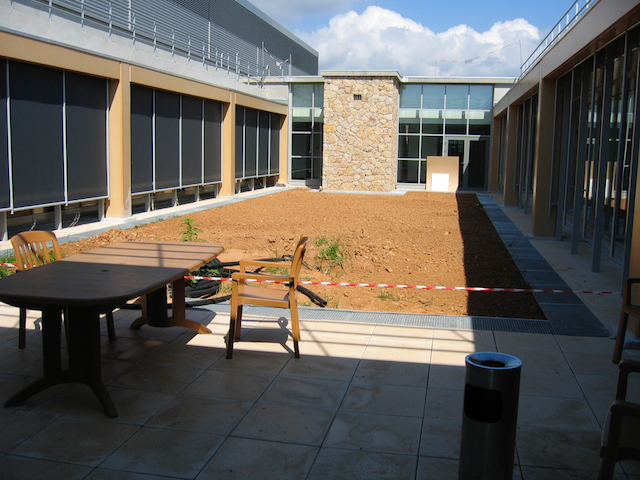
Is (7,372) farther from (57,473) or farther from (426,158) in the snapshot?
(426,158)

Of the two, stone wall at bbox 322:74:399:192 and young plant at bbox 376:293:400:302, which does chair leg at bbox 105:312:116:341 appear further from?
stone wall at bbox 322:74:399:192

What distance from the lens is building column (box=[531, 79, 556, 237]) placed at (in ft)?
36.3

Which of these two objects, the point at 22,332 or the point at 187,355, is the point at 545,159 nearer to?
the point at 187,355

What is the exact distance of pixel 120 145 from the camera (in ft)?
41.0

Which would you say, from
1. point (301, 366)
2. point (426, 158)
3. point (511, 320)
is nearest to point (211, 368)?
point (301, 366)

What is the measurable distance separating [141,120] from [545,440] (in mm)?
12296

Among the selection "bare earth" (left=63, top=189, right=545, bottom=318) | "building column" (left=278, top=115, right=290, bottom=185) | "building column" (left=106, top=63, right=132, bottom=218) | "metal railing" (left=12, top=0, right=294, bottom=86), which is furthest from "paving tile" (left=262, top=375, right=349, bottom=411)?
"building column" (left=278, top=115, right=290, bottom=185)

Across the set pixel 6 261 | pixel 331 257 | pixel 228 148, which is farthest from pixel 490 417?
pixel 228 148

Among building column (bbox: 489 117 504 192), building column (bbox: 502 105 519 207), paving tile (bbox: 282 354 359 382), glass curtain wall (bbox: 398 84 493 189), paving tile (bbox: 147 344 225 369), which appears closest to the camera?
paving tile (bbox: 282 354 359 382)

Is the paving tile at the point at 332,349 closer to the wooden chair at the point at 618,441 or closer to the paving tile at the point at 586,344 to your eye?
the paving tile at the point at 586,344

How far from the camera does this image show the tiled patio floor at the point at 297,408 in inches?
117

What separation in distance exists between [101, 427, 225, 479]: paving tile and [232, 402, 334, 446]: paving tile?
0.68ft

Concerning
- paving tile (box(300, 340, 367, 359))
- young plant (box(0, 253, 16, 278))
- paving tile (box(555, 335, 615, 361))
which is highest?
young plant (box(0, 253, 16, 278))

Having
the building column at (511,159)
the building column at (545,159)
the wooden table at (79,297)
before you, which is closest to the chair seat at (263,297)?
the wooden table at (79,297)
